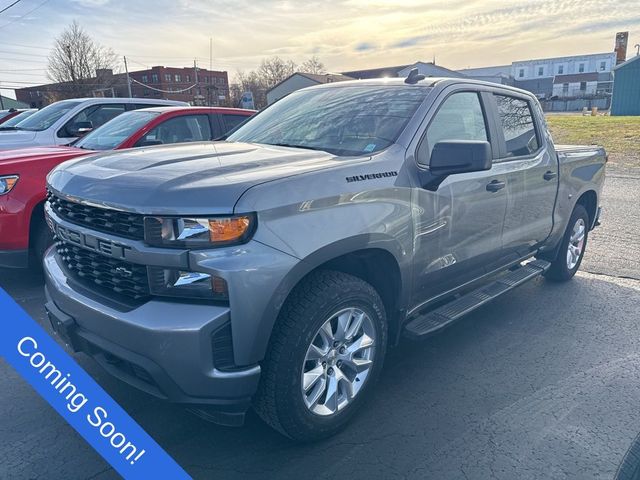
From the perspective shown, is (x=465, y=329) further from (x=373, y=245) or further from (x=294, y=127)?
(x=294, y=127)

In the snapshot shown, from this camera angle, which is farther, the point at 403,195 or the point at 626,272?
the point at 626,272

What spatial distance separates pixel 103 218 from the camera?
245 centimetres

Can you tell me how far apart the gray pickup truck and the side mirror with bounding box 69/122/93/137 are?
4586 millimetres

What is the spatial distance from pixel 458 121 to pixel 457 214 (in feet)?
2.31

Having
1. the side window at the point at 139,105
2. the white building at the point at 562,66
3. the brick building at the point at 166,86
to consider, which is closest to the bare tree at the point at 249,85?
the brick building at the point at 166,86

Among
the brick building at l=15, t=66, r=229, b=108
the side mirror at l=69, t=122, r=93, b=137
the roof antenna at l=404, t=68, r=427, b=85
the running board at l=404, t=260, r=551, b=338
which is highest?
the brick building at l=15, t=66, r=229, b=108

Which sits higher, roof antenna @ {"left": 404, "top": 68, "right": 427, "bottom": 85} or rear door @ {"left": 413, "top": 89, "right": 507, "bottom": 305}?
roof antenna @ {"left": 404, "top": 68, "right": 427, "bottom": 85}

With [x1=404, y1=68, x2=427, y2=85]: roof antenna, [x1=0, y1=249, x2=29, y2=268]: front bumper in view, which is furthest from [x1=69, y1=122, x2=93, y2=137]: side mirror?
[x1=404, y1=68, x2=427, y2=85]: roof antenna

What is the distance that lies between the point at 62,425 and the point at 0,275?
316 cm

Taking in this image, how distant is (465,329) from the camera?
422 centimetres

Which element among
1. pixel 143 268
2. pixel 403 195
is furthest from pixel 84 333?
pixel 403 195

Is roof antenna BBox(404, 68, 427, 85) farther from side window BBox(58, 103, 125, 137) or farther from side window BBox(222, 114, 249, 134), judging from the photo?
side window BBox(58, 103, 125, 137)

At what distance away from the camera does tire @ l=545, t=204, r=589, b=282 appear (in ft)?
16.9

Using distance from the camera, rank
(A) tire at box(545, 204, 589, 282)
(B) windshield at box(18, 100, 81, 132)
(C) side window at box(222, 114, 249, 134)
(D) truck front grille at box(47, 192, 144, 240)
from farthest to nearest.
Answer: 1. (B) windshield at box(18, 100, 81, 132)
2. (C) side window at box(222, 114, 249, 134)
3. (A) tire at box(545, 204, 589, 282)
4. (D) truck front grille at box(47, 192, 144, 240)
